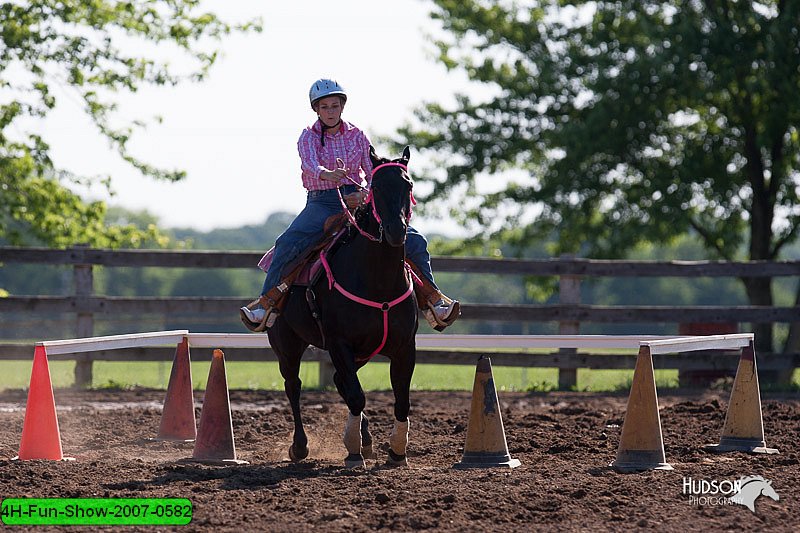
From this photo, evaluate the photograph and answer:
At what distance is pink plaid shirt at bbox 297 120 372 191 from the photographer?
342 inches

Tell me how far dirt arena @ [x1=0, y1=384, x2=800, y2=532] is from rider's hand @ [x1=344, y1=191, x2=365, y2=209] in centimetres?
190

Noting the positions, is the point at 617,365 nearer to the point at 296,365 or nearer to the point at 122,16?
the point at 296,365

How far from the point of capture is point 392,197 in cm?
762

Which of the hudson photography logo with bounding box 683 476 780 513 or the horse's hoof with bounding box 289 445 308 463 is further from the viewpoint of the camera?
the horse's hoof with bounding box 289 445 308 463

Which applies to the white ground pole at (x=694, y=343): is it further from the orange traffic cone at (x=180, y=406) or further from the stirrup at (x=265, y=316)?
the orange traffic cone at (x=180, y=406)

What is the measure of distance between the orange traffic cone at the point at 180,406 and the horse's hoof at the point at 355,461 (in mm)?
2274

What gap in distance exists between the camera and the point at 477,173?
21.5m

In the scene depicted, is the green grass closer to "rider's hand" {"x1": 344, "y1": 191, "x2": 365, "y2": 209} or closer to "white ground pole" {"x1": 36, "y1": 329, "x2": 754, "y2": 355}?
"white ground pole" {"x1": 36, "y1": 329, "x2": 754, "y2": 355}

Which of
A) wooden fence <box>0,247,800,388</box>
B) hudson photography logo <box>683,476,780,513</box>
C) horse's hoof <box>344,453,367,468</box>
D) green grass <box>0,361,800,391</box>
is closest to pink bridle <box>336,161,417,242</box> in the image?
horse's hoof <box>344,453,367,468</box>

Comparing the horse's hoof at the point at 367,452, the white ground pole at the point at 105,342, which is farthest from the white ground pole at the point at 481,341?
the horse's hoof at the point at 367,452

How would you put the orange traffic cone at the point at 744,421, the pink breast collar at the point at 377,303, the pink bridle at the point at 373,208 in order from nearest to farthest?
the pink bridle at the point at 373,208 < the pink breast collar at the point at 377,303 < the orange traffic cone at the point at 744,421

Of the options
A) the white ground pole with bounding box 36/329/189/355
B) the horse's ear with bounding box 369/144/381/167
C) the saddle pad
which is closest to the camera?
the horse's ear with bounding box 369/144/381/167

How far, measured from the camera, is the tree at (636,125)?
18.7 metres

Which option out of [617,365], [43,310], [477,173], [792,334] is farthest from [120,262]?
[792,334]
